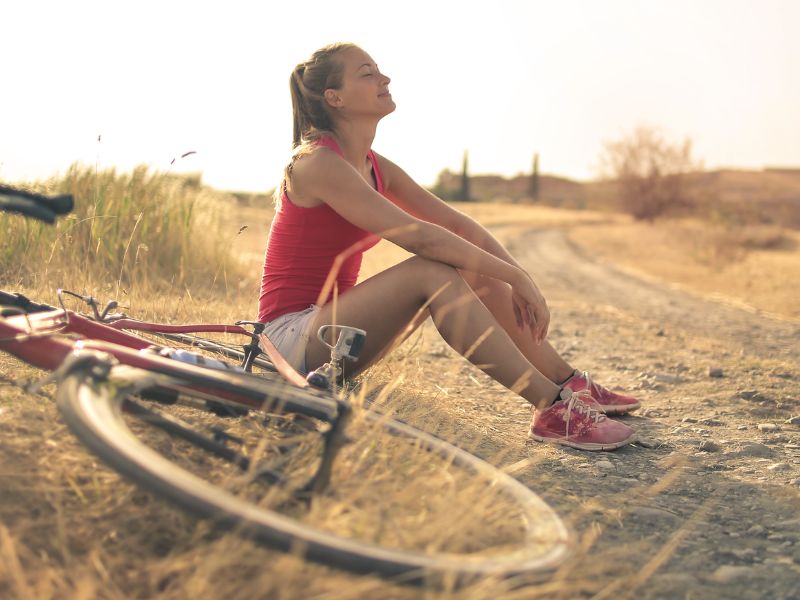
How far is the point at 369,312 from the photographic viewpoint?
10.9 ft

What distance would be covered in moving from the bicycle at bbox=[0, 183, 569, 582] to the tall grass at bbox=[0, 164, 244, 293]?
2.64 m

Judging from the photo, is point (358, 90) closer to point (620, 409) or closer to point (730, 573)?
point (620, 409)

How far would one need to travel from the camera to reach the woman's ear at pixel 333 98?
3.46m

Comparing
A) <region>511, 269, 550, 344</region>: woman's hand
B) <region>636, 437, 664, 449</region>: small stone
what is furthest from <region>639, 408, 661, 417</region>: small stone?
<region>511, 269, 550, 344</region>: woman's hand

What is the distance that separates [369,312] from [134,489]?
4.40ft

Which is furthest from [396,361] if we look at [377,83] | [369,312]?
[377,83]

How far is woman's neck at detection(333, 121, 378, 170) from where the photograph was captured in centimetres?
352

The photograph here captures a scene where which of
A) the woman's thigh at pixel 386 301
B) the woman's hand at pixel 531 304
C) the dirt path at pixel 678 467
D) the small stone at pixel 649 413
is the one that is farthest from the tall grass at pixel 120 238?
the small stone at pixel 649 413

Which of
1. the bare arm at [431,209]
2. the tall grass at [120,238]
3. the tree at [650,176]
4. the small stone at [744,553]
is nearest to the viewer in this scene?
the small stone at [744,553]

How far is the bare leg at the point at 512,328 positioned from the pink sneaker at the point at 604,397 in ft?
0.20

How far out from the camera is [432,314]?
10.8 ft

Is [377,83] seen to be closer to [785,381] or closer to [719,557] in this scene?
[719,557]

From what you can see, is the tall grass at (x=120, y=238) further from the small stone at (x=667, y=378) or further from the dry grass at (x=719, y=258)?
the dry grass at (x=719, y=258)

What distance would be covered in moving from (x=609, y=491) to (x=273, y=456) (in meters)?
1.23
